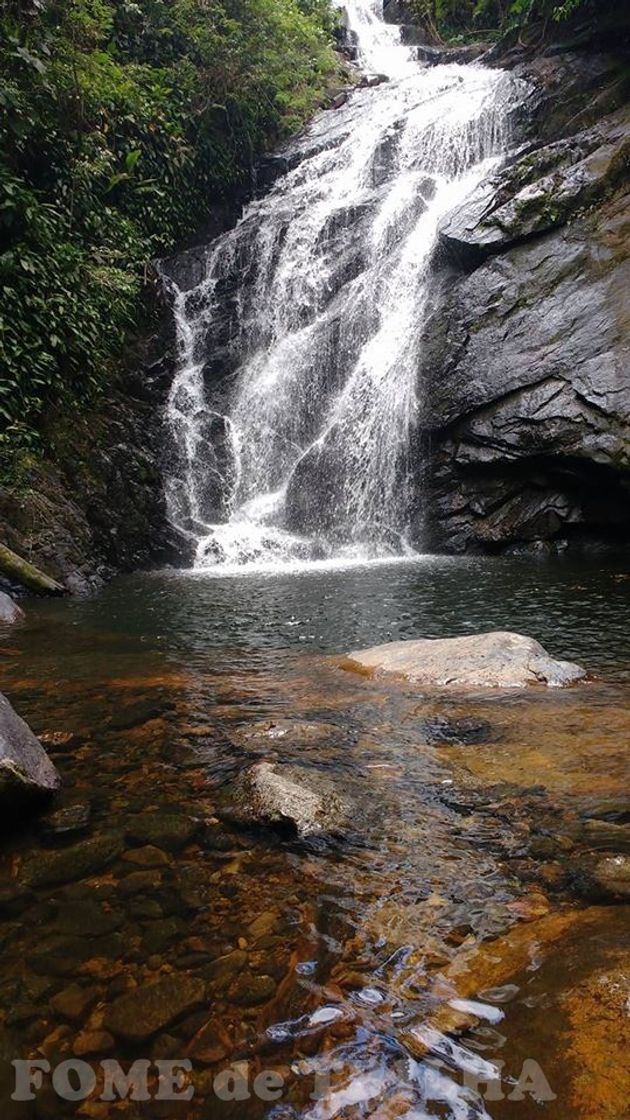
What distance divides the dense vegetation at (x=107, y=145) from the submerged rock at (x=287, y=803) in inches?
347

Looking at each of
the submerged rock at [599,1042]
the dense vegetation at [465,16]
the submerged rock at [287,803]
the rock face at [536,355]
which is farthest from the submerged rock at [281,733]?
the dense vegetation at [465,16]

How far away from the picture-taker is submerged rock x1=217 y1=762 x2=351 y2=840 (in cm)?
292

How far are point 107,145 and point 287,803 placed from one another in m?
15.7

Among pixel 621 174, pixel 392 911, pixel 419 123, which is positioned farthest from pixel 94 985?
pixel 419 123

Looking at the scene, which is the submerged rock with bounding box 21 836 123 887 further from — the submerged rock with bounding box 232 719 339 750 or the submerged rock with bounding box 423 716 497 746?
the submerged rock with bounding box 423 716 497 746

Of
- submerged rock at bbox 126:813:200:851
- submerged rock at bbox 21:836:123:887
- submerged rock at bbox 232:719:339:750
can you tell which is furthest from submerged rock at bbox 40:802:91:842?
submerged rock at bbox 232:719:339:750

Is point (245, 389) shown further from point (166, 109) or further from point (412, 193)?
point (166, 109)

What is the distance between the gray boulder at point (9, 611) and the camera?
25.7ft

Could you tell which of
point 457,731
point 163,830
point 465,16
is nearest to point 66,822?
point 163,830

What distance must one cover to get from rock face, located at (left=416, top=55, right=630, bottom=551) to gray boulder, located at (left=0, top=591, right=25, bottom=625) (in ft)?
24.9

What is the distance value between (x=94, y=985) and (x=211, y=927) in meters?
0.43

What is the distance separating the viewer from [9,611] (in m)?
8.02

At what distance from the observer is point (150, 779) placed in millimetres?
3496

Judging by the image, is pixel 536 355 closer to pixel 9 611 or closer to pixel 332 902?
pixel 9 611
